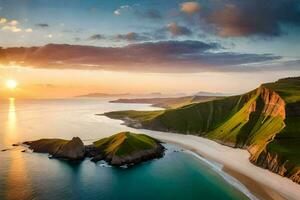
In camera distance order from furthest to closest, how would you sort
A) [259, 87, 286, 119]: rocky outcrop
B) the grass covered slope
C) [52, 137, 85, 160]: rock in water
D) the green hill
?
1. [259, 87, 286, 119]: rocky outcrop
2. [52, 137, 85, 160]: rock in water
3. the grass covered slope
4. the green hill

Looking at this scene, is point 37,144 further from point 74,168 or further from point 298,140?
point 298,140

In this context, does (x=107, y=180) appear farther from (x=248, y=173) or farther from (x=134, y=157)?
(x=248, y=173)

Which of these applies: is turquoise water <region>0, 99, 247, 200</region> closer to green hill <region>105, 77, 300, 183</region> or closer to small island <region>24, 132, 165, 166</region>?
small island <region>24, 132, 165, 166</region>

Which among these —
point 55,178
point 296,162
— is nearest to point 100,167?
point 55,178

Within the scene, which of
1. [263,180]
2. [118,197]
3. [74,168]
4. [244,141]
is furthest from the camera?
[244,141]

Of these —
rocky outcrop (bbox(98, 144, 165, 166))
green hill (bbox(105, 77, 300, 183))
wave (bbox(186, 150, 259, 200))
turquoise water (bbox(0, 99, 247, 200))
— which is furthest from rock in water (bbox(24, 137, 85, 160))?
green hill (bbox(105, 77, 300, 183))

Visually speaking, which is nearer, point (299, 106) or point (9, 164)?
point (9, 164)

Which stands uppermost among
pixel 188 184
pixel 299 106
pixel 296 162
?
pixel 299 106
